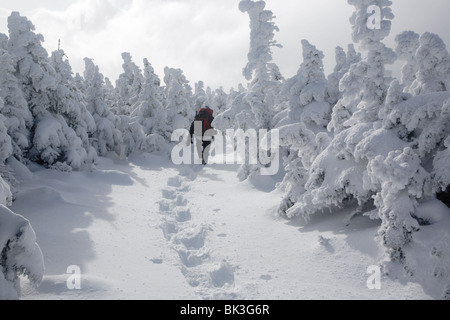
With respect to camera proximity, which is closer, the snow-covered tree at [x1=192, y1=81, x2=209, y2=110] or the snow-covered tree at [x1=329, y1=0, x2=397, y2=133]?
the snow-covered tree at [x1=329, y1=0, x2=397, y2=133]

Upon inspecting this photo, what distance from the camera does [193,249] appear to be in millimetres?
7695

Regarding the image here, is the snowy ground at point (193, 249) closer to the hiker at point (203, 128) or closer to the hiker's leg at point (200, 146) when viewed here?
the hiker at point (203, 128)

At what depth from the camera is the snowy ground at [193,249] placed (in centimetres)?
534

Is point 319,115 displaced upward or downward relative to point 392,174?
upward

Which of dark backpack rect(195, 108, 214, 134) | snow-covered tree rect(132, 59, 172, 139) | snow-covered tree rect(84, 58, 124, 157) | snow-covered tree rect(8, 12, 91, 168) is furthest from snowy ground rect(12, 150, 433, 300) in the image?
snow-covered tree rect(132, 59, 172, 139)

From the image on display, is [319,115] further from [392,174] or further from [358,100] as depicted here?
[392,174]

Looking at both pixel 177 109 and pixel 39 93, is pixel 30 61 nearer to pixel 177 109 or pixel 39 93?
pixel 39 93

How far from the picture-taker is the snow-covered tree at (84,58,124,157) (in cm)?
2234

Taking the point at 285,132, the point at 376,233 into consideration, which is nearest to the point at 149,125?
the point at 285,132

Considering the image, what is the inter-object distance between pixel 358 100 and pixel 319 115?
6.77 metres

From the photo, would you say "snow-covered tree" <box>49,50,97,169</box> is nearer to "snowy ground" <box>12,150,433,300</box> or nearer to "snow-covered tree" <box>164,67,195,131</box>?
"snowy ground" <box>12,150,433,300</box>

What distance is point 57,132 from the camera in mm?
14805

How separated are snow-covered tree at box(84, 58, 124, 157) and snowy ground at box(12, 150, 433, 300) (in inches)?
410

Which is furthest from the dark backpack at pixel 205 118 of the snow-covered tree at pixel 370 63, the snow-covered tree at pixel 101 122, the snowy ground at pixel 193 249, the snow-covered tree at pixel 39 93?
the snow-covered tree at pixel 370 63
